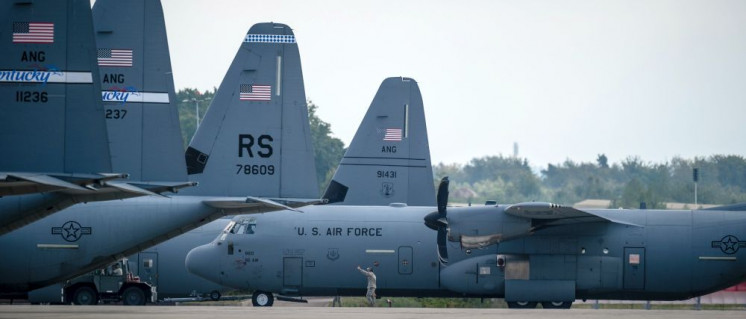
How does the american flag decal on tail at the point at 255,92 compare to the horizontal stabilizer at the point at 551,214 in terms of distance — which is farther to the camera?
the horizontal stabilizer at the point at 551,214

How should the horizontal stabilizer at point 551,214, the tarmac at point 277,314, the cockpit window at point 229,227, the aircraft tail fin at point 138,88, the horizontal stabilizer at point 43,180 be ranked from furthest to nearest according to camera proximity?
1. the cockpit window at point 229,227
2. the horizontal stabilizer at point 551,214
3. the aircraft tail fin at point 138,88
4. the tarmac at point 277,314
5. the horizontal stabilizer at point 43,180

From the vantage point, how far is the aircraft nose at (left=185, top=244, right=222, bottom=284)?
32656 mm

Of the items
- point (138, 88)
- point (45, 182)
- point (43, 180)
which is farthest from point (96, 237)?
point (45, 182)

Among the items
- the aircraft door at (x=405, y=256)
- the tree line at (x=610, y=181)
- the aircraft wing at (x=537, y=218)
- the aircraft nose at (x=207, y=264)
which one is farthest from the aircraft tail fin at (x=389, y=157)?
the tree line at (x=610, y=181)

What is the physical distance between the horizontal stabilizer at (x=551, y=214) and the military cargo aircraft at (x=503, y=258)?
85 millimetres

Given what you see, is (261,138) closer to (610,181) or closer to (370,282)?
(370,282)

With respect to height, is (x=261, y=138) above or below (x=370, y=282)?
above

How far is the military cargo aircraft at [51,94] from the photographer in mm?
17891

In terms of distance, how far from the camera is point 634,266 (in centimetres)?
3225

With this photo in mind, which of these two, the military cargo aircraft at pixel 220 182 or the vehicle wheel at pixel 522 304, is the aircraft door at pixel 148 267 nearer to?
the military cargo aircraft at pixel 220 182

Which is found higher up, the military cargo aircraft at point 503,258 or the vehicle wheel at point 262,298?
the military cargo aircraft at point 503,258

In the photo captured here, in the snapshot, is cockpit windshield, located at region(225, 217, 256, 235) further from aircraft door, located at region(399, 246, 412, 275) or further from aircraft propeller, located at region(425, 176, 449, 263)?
aircraft propeller, located at region(425, 176, 449, 263)

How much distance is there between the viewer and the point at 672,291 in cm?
3247

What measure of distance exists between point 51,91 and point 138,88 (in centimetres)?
430
